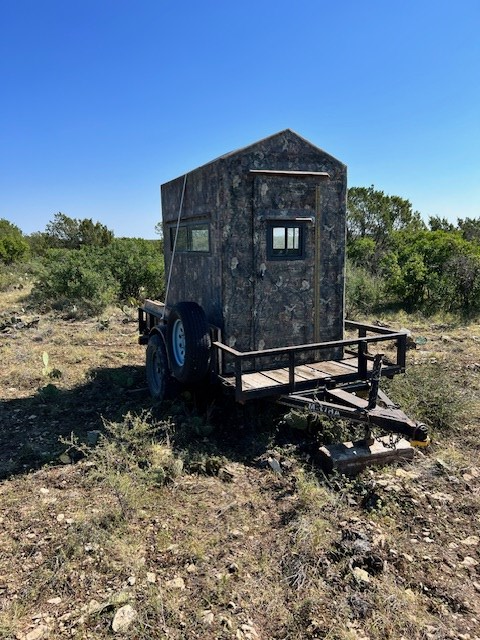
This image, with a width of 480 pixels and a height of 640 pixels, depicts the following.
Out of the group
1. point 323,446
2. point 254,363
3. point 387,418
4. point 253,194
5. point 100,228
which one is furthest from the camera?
point 100,228

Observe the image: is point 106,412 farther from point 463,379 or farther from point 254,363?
point 463,379

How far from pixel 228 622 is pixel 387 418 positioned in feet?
6.89

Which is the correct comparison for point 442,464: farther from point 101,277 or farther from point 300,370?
point 101,277

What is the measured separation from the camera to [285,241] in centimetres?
555

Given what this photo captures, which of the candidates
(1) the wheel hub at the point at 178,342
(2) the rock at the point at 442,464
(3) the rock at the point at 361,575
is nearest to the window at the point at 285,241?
(1) the wheel hub at the point at 178,342

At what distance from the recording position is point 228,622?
274 centimetres

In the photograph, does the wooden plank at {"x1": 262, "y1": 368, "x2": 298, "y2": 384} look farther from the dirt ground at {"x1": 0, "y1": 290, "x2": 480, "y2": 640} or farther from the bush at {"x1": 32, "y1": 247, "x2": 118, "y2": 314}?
the bush at {"x1": 32, "y1": 247, "x2": 118, "y2": 314}

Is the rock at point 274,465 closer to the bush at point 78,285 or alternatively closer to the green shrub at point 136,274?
the bush at point 78,285

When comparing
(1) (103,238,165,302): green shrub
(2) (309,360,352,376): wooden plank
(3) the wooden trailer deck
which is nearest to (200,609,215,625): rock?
(3) the wooden trailer deck

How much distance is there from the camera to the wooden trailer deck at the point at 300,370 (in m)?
4.65

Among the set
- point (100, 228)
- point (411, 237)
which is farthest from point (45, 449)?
point (100, 228)

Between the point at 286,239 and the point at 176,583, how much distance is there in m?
3.80

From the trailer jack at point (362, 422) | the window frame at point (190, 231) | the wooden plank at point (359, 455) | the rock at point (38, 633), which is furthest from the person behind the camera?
the window frame at point (190, 231)

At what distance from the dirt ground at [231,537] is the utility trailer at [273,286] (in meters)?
0.60
